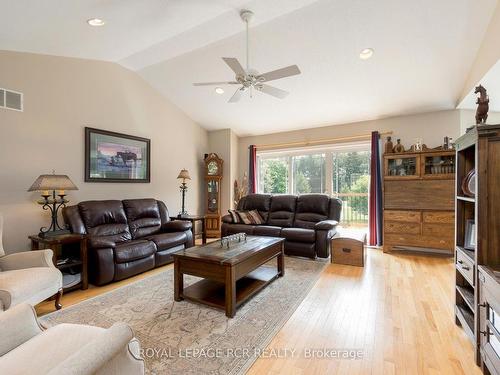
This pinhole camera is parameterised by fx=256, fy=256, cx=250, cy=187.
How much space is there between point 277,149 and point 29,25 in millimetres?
4487

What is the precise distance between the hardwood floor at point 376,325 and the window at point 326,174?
198 cm

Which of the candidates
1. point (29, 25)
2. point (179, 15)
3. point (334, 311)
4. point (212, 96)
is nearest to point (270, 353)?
point (334, 311)

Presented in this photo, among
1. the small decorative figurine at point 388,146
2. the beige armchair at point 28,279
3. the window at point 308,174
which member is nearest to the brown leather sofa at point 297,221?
the window at point 308,174

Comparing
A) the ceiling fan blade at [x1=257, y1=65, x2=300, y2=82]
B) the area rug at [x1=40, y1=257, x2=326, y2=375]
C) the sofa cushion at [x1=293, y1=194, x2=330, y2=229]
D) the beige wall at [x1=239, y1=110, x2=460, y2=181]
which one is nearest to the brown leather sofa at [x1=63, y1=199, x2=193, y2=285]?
the area rug at [x1=40, y1=257, x2=326, y2=375]

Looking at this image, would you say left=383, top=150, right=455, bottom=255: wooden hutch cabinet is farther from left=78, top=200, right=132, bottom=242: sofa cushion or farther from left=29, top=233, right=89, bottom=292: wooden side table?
left=29, top=233, right=89, bottom=292: wooden side table

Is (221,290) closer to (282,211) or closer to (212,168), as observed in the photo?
(282,211)

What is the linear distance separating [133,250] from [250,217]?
218 centimetres

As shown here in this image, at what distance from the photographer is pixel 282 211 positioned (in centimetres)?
494

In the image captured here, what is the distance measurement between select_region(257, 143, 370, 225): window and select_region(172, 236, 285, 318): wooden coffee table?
2.90 metres

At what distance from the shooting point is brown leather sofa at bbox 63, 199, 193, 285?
2988 mm

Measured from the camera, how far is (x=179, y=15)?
2.76 meters

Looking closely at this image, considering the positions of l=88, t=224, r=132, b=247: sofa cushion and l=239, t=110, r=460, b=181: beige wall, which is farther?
l=239, t=110, r=460, b=181: beige wall

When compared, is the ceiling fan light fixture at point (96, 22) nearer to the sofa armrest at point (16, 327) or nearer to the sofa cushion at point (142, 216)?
the sofa cushion at point (142, 216)

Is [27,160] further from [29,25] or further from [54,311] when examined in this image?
[54,311]
